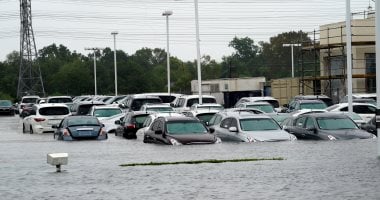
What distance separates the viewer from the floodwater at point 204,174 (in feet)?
46.7

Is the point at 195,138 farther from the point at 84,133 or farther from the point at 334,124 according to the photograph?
the point at 84,133

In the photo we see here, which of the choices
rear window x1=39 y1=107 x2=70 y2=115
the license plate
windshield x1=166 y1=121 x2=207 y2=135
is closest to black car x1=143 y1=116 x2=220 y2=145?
windshield x1=166 y1=121 x2=207 y2=135

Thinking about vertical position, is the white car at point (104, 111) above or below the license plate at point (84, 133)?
above

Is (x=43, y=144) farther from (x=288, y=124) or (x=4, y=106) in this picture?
(x=4, y=106)

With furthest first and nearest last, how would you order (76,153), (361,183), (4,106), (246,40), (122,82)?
(246,40) < (122,82) < (4,106) < (76,153) < (361,183)

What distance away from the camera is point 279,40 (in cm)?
13250

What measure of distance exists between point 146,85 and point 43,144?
271 ft

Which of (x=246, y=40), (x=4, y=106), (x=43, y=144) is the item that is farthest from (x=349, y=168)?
(x=246, y=40)

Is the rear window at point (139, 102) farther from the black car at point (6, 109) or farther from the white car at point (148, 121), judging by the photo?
the black car at point (6, 109)

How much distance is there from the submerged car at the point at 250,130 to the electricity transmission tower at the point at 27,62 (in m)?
66.7

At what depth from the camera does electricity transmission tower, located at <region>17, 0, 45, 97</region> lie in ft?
306

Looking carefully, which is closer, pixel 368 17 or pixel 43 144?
pixel 43 144

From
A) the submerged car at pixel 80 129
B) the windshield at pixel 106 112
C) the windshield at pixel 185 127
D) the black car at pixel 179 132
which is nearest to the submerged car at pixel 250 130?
the black car at pixel 179 132

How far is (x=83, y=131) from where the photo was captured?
109 feet
